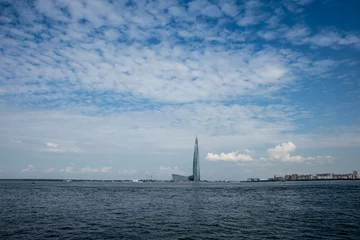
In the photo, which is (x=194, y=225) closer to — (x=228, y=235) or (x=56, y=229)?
(x=228, y=235)

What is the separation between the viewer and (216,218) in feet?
139

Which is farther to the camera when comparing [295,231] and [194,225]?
[194,225]

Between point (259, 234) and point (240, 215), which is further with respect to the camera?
point (240, 215)

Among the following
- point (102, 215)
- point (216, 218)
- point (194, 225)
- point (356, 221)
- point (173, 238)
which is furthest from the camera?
point (102, 215)

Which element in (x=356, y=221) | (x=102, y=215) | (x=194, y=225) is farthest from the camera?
(x=102, y=215)

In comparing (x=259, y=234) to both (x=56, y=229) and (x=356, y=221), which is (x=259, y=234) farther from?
(x=56, y=229)

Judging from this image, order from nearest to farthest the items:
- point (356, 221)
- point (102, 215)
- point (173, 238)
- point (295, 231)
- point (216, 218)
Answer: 1. point (173, 238)
2. point (295, 231)
3. point (356, 221)
4. point (216, 218)
5. point (102, 215)

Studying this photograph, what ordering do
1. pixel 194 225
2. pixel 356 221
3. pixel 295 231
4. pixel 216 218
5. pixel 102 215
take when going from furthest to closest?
1. pixel 102 215
2. pixel 216 218
3. pixel 356 221
4. pixel 194 225
5. pixel 295 231

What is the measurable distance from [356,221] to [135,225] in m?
32.7

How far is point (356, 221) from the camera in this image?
38.8 m

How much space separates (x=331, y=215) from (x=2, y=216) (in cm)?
5580

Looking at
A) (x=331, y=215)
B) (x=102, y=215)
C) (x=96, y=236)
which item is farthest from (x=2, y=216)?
(x=331, y=215)

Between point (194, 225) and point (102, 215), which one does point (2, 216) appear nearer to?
point (102, 215)

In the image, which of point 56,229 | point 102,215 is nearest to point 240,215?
point 102,215
